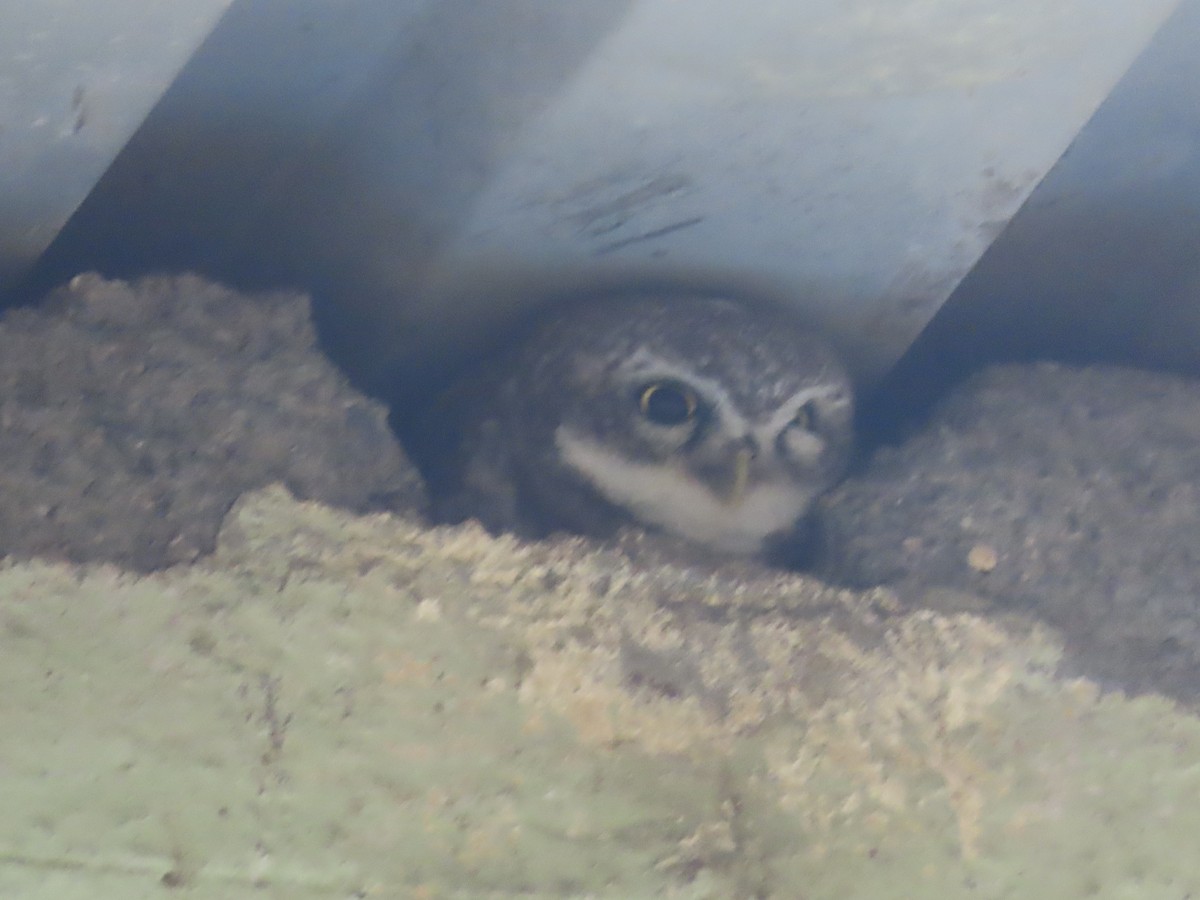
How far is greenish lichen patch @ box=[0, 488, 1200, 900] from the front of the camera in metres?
1.46

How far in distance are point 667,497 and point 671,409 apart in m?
0.17

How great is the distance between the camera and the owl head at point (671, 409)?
241 cm

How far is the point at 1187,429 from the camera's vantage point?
2.40 metres

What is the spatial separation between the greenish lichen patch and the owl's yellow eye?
64 cm

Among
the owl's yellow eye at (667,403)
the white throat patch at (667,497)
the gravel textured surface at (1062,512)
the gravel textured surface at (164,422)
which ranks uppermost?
the gravel textured surface at (1062,512)

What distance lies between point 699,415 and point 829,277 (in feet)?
1.18

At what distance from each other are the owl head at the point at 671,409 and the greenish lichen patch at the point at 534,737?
581mm

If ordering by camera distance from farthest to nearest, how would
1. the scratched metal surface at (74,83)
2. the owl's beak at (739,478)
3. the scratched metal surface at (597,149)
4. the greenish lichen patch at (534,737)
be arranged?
1. the owl's beak at (739,478)
2. the scratched metal surface at (597,149)
3. the scratched metal surface at (74,83)
4. the greenish lichen patch at (534,737)

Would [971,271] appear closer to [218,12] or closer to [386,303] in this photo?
[386,303]

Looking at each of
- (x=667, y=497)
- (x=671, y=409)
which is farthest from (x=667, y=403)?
(x=667, y=497)

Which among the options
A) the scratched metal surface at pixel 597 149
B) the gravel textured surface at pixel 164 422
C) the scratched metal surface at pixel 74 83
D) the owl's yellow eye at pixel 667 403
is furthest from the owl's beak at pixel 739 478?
the scratched metal surface at pixel 74 83

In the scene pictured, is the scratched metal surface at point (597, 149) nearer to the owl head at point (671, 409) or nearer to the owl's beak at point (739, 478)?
the owl head at point (671, 409)

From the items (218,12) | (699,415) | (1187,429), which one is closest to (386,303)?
(699,415)

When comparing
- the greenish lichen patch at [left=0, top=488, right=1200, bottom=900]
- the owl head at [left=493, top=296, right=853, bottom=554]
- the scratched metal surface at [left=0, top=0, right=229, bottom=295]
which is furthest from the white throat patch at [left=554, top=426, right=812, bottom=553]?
the scratched metal surface at [left=0, top=0, right=229, bottom=295]
